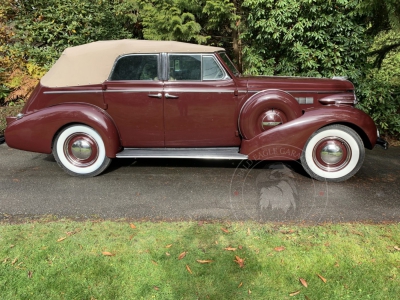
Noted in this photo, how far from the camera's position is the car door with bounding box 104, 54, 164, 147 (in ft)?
14.1

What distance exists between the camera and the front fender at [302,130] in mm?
4008

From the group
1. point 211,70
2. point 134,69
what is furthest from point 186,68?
point 134,69

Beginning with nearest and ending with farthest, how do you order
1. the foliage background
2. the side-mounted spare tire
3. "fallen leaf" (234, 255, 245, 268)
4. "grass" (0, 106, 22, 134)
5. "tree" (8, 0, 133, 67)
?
"fallen leaf" (234, 255, 245, 268) < the side-mounted spare tire < the foliage background < "grass" (0, 106, 22, 134) < "tree" (8, 0, 133, 67)

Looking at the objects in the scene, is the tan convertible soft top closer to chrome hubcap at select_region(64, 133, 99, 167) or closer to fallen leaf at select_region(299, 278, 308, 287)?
chrome hubcap at select_region(64, 133, 99, 167)

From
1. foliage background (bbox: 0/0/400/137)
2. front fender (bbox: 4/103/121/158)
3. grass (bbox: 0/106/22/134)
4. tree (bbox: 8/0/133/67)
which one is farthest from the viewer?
tree (bbox: 8/0/133/67)

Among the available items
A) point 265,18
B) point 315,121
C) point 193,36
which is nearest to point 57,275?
point 315,121

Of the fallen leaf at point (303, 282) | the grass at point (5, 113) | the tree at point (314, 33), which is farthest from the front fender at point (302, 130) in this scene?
the grass at point (5, 113)

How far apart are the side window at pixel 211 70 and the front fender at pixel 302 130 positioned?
3.28 ft

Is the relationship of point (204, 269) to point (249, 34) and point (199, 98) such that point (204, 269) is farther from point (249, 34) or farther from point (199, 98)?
point (249, 34)

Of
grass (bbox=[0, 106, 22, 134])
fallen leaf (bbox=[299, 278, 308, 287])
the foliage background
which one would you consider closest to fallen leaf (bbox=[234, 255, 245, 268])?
fallen leaf (bbox=[299, 278, 308, 287])

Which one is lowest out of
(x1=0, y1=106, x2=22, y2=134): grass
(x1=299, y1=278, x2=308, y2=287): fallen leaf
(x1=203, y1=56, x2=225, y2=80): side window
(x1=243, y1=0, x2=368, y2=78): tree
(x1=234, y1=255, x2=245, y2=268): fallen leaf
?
(x1=299, y1=278, x2=308, y2=287): fallen leaf

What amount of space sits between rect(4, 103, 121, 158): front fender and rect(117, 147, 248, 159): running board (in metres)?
0.22

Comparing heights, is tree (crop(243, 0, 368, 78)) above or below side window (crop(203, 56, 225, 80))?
above

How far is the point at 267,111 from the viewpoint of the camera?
418 centimetres
